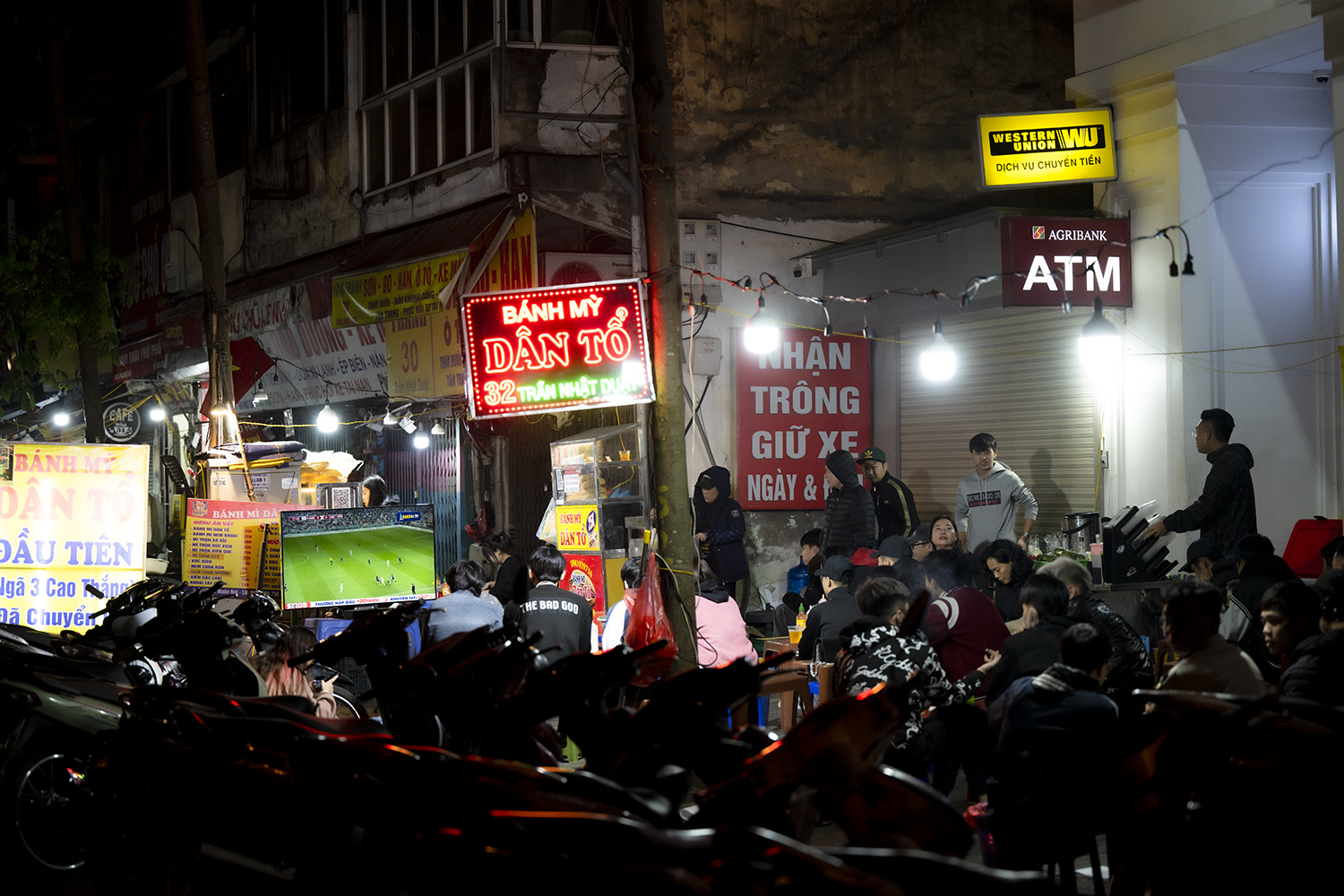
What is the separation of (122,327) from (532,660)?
23609 mm

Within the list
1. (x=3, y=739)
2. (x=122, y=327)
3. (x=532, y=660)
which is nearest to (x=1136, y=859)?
(x=532, y=660)

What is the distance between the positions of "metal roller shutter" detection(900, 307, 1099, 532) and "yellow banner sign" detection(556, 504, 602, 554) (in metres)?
4.64

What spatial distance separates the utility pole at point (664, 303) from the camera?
8148 millimetres

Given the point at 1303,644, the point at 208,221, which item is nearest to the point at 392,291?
the point at 208,221

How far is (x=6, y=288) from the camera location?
709 inches

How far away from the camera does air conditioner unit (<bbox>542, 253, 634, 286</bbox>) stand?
623 inches

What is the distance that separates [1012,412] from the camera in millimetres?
14453

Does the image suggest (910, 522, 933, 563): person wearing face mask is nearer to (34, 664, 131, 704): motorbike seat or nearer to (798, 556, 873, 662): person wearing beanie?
(798, 556, 873, 662): person wearing beanie

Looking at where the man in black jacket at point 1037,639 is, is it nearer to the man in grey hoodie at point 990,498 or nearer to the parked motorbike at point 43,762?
the man in grey hoodie at point 990,498

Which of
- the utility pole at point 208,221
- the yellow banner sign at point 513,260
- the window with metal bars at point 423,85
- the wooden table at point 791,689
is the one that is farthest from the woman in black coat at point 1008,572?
the utility pole at point 208,221

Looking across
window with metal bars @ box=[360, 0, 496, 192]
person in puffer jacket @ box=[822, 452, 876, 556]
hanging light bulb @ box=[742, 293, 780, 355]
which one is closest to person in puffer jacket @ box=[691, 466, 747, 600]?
person in puffer jacket @ box=[822, 452, 876, 556]

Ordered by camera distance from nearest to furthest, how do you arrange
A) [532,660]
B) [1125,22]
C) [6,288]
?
1. [532,660]
2. [1125,22]
3. [6,288]

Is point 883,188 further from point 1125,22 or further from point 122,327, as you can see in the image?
point 122,327

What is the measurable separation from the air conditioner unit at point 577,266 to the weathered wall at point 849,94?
1.34 m
